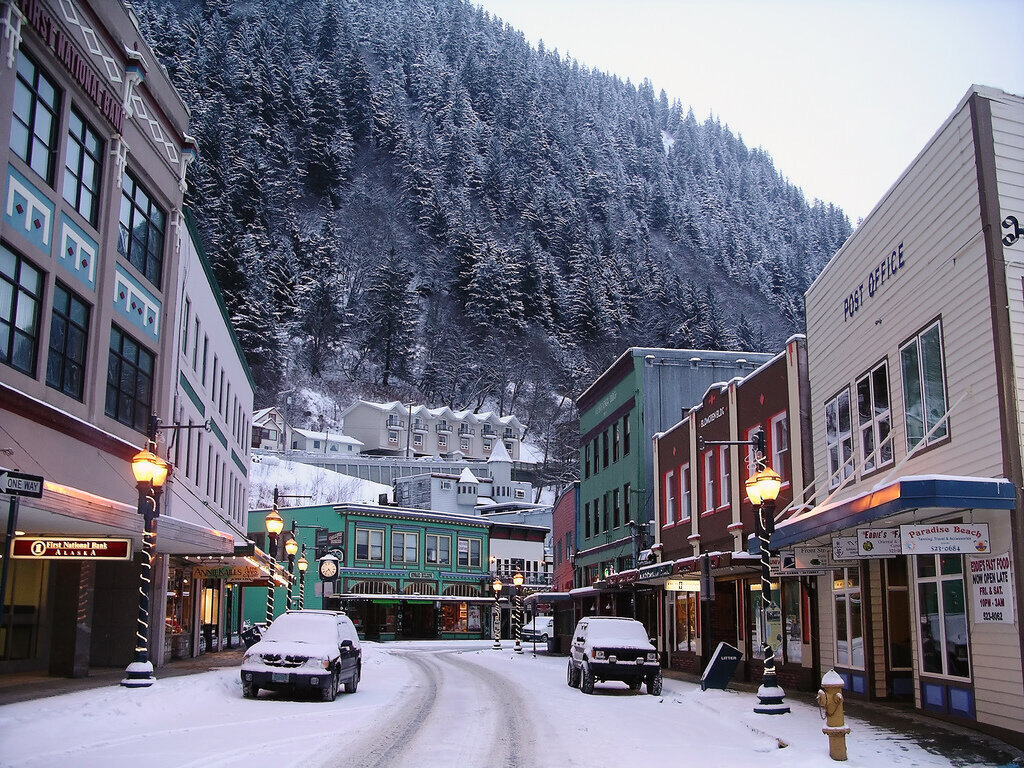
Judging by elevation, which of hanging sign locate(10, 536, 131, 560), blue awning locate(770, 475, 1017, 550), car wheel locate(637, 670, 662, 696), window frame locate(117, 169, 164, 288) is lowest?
car wheel locate(637, 670, 662, 696)

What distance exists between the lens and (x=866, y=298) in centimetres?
1911

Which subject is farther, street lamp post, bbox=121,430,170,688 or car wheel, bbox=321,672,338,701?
car wheel, bbox=321,672,338,701

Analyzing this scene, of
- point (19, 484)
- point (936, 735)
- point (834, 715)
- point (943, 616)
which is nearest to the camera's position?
point (834, 715)

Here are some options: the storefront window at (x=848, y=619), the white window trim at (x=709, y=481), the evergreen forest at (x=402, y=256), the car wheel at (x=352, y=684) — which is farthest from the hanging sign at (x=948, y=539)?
the evergreen forest at (x=402, y=256)

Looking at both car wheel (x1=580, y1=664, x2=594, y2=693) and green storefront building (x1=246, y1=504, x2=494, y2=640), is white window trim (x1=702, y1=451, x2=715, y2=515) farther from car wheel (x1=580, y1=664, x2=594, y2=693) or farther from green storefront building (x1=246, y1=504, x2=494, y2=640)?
green storefront building (x1=246, y1=504, x2=494, y2=640)

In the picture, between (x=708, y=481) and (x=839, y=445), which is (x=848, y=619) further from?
(x=708, y=481)

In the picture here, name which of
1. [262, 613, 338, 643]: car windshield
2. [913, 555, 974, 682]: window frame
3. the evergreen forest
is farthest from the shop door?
the evergreen forest

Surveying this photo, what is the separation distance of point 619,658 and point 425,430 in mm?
115098

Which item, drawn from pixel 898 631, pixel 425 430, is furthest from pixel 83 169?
pixel 425 430

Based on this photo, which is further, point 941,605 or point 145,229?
point 145,229

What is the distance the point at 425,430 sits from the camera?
136 metres

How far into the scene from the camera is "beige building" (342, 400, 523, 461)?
131m

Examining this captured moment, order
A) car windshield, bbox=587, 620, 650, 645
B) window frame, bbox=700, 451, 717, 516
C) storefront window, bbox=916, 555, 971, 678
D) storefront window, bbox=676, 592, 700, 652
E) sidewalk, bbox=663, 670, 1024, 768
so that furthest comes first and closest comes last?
storefront window, bbox=676, 592, 700, 652
window frame, bbox=700, 451, 717, 516
car windshield, bbox=587, 620, 650, 645
storefront window, bbox=916, 555, 971, 678
sidewalk, bbox=663, 670, 1024, 768

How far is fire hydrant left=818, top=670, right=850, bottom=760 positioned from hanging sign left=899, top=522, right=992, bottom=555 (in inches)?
96.9
